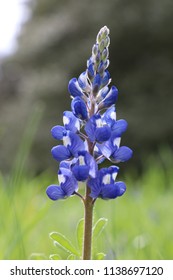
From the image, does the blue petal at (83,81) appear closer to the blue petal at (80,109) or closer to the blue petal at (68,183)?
the blue petal at (80,109)

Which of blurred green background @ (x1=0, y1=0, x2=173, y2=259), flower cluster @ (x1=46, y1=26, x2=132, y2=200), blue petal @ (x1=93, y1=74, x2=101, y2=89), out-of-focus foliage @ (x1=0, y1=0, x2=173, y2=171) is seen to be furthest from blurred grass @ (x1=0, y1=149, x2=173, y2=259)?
out-of-focus foliage @ (x1=0, y1=0, x2=173, y2=171)

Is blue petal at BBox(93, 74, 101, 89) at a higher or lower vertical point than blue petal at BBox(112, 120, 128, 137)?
higher

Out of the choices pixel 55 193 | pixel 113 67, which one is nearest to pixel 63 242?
pixel 55 193

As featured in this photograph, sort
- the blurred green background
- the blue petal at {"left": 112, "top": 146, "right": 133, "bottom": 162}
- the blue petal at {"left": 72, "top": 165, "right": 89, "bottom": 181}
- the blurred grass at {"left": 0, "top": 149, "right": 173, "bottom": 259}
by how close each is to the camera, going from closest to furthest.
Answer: the blue petal at {"left": 72, "top": 165, "right": 89, "bottom": 181}, the blue petal at {"left": 112, "top": 146, "right": 133, "bottom": 162}, the blurred grass at {"left": 0, "top": 149, "right": 173, "bottom": 259}, the blurred green background

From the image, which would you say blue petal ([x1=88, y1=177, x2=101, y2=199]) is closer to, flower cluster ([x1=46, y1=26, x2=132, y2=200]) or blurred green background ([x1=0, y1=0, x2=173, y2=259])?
flower cluster ([x1=46, y1=26, x2=132, y2=200])

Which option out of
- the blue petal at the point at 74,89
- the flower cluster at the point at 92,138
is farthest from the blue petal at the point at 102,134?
the blue petal at the point at 74,89
